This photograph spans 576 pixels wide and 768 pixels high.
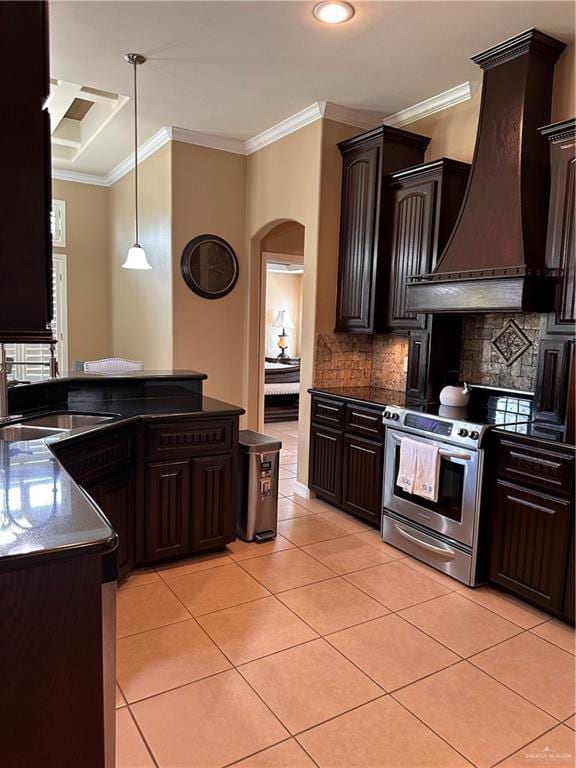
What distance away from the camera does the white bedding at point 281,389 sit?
26.6ft

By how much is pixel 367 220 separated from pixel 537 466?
90.4 inches

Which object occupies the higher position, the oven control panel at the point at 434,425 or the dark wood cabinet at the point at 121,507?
the oven control panel at the point at 434,425

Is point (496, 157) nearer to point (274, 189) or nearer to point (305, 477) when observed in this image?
point (274, 189)

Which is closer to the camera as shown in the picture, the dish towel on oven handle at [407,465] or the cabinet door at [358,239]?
the dish towel on oven handle at [407,465]

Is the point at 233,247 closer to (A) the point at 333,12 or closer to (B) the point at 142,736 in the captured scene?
(A) the point at 333,12

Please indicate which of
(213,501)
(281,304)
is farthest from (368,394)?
(281,304)

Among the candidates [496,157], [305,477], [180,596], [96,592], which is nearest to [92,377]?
[180,596]

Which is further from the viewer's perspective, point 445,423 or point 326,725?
point 445,423

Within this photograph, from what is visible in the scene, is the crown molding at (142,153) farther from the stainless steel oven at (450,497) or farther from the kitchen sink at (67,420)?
the stainless steel oven at (450,497)

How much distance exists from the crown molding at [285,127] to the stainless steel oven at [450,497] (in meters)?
2.61

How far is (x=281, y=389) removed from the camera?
823cm

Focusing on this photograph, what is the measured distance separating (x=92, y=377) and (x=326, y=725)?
2.40 metres

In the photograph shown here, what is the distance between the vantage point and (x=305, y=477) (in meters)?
4.54

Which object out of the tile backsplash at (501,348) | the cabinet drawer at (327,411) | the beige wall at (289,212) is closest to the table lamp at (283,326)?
Answer: the beige wall at (289,212)
